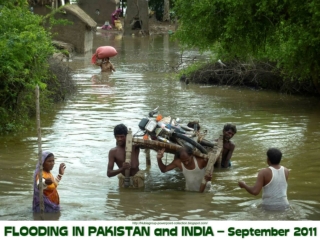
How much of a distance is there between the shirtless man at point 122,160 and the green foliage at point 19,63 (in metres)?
3.76

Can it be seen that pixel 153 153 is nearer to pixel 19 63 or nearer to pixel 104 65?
pixel 19 63

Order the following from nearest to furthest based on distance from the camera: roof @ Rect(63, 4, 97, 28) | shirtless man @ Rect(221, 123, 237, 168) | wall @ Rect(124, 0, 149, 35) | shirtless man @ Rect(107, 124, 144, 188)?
shirtless man @ Rect(107, 124, 144, 188), shirtless man @ Rect(221, 123, 237, 168), roof @ Rect(63, 4, 97, 28), wall @ Rect(124, 0, 149, 35)

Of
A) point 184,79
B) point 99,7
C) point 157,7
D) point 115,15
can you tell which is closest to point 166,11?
point 157,7

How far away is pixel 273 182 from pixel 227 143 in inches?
101

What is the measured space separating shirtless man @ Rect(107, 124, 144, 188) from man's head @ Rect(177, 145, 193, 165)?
702 mm

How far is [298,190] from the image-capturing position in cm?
1037

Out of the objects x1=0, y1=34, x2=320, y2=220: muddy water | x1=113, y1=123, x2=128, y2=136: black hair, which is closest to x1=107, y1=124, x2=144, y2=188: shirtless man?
x1=113, y1=123, x2=128, y2=136: black hair

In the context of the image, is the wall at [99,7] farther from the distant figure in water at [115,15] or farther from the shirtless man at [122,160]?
the shirtless man at [122,160]

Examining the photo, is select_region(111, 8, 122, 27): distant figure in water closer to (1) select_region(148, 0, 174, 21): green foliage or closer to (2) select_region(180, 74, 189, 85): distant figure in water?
(1) select_region(148, 0, 174, 21): green foliage

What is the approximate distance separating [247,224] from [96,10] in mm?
42316

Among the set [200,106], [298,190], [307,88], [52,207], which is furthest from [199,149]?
[307,88]

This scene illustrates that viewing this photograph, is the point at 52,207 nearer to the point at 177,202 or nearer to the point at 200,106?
the point at 177,202

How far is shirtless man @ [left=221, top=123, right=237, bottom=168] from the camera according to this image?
11.1 meters

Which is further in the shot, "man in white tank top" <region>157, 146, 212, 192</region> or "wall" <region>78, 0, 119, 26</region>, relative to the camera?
"wall" <region>78, 0, 119, 26</region>
